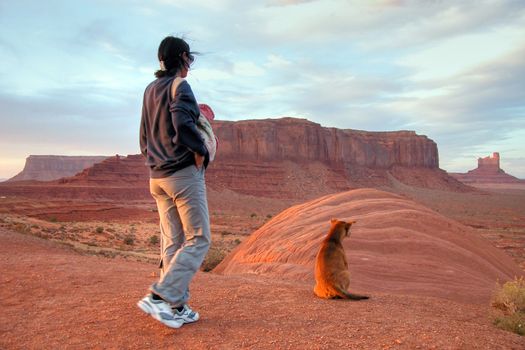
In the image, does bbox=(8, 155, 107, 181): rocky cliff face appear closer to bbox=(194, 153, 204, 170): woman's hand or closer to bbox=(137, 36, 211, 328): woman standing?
bbox=(137, 36, 211, 328): woman standing

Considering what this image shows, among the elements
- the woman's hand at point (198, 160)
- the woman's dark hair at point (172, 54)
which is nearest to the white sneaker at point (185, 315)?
the woman's hand at point (198, 160)

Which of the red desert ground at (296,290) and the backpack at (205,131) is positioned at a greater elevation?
the backpack at (205,131)

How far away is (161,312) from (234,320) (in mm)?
617

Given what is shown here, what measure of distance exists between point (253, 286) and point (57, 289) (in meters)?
2.05

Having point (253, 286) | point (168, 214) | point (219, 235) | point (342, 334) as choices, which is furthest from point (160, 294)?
point (219, 235)

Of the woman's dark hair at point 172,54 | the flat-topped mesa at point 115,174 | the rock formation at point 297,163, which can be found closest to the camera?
the woman's dark hair at point 172,54

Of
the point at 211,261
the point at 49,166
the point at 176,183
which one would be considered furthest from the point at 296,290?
the point at 49,166

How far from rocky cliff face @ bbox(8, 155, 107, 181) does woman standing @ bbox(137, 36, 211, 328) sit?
5426 inches

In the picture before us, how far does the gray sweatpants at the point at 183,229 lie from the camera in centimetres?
→ 355

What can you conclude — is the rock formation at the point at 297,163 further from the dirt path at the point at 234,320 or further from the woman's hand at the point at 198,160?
the woman's hand at the point at 198,160

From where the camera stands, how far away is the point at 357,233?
8.05 m

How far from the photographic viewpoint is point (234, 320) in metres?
3.83

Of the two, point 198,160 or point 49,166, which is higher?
point 49,166

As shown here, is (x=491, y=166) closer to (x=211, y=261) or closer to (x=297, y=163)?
(x=297, y=163)
